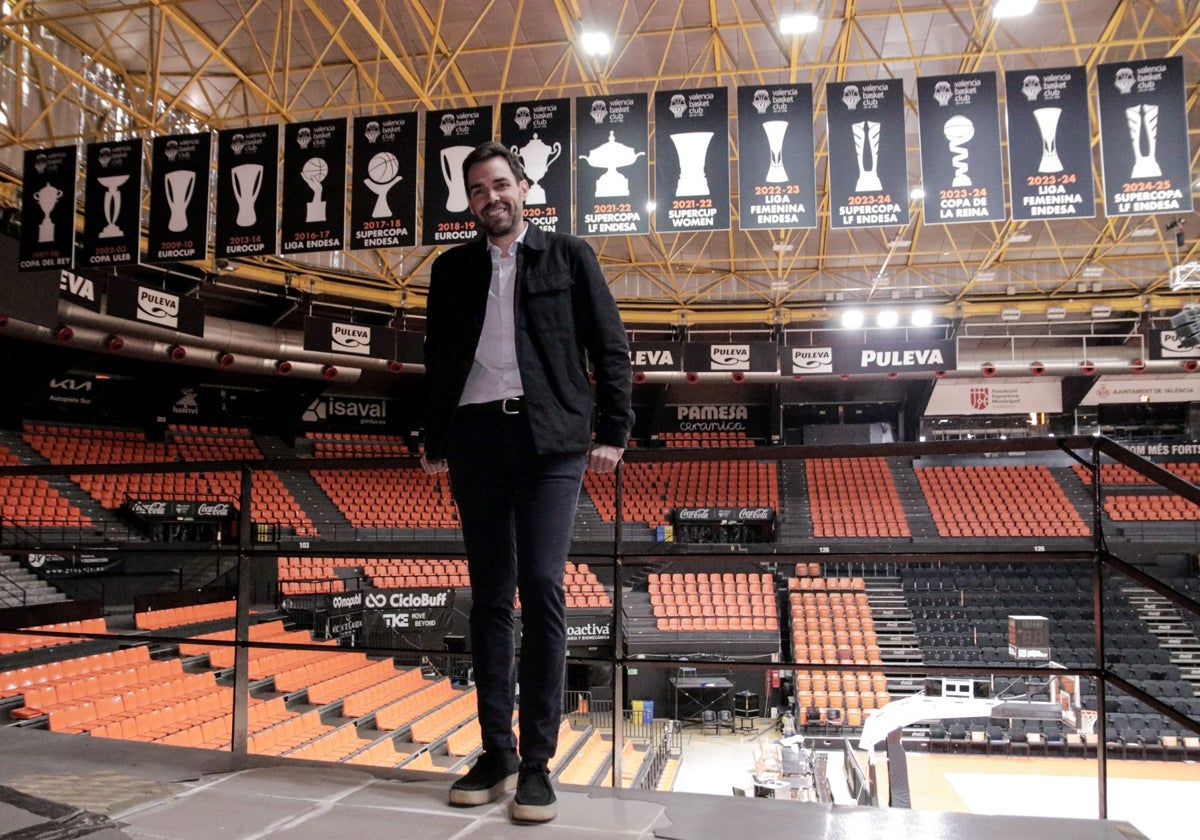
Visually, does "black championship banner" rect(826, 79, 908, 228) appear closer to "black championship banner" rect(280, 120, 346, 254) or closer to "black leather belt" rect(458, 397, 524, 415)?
"black championship banner" rect(280, 120, 346, 254)

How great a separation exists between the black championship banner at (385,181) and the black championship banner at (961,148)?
5348 mm

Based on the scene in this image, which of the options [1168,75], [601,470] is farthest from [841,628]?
[601,470]

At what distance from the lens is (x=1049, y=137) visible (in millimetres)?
8539

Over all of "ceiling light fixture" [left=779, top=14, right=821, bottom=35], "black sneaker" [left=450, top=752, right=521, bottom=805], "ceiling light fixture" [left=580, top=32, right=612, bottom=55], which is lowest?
"black sneaker" [left=450, top=752, right=521, bottom=805]

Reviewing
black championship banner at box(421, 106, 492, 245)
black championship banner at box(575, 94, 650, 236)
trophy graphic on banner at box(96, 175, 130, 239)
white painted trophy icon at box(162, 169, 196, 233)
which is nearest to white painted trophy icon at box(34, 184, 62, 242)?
trophy graphic on banner at box(96, 175, 130, 239)

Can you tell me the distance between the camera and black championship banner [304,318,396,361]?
16.1m

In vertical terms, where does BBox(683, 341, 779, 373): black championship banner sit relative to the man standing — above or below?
above

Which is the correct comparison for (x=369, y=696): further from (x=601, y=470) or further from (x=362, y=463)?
(x=601, y=470)

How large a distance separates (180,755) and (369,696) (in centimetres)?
888

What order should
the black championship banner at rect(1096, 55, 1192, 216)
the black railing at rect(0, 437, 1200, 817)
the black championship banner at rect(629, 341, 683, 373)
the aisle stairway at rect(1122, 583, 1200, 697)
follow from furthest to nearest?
the black championship banner at rect(629, 341, 683, 373) → the aisle stairway at rect(1122, 583, 1200, 697) → the black championship banner at rect(1096, 55, 1192, 216) → the black railing at rect(0, 437, 1200, 817)

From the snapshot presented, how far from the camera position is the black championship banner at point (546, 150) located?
8.91 metres

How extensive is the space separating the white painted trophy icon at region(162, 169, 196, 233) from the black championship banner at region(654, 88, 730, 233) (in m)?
5.13

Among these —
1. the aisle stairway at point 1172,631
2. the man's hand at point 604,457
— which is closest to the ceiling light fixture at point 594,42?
the man's hand at point 604,457

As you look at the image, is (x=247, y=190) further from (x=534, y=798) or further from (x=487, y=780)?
(x=534, y=798)
